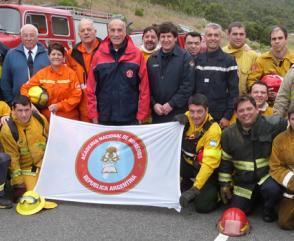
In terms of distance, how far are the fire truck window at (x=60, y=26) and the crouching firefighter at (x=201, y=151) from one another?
302 inches

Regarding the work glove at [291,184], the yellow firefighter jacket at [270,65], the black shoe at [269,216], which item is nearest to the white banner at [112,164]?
the black shoe at [269,216]

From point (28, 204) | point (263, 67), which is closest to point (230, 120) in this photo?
point (263, 67)

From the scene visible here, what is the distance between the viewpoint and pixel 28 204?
510 centimetres

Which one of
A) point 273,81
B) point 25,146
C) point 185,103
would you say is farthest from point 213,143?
point 25,146

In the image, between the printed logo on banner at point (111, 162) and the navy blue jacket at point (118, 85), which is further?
the navy blue jacket at point (118, 85)

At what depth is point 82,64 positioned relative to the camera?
6176mm

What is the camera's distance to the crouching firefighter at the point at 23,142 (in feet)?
18.0

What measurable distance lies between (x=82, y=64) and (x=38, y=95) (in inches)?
29.8

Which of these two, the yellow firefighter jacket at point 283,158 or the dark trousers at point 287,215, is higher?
the yellow firefighter jacket at point 283,158

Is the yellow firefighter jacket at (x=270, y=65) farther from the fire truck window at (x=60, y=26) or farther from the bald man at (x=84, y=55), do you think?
the fire truck window at (x=60, y=26)

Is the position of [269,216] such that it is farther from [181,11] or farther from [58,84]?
[181,11]

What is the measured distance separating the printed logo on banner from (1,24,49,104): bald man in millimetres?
1568

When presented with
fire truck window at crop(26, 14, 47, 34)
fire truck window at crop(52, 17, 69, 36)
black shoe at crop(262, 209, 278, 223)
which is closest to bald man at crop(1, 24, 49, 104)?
black shoe at crop(262, 209, 278, 223)

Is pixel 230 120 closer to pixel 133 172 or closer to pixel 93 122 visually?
pixel 133 172
